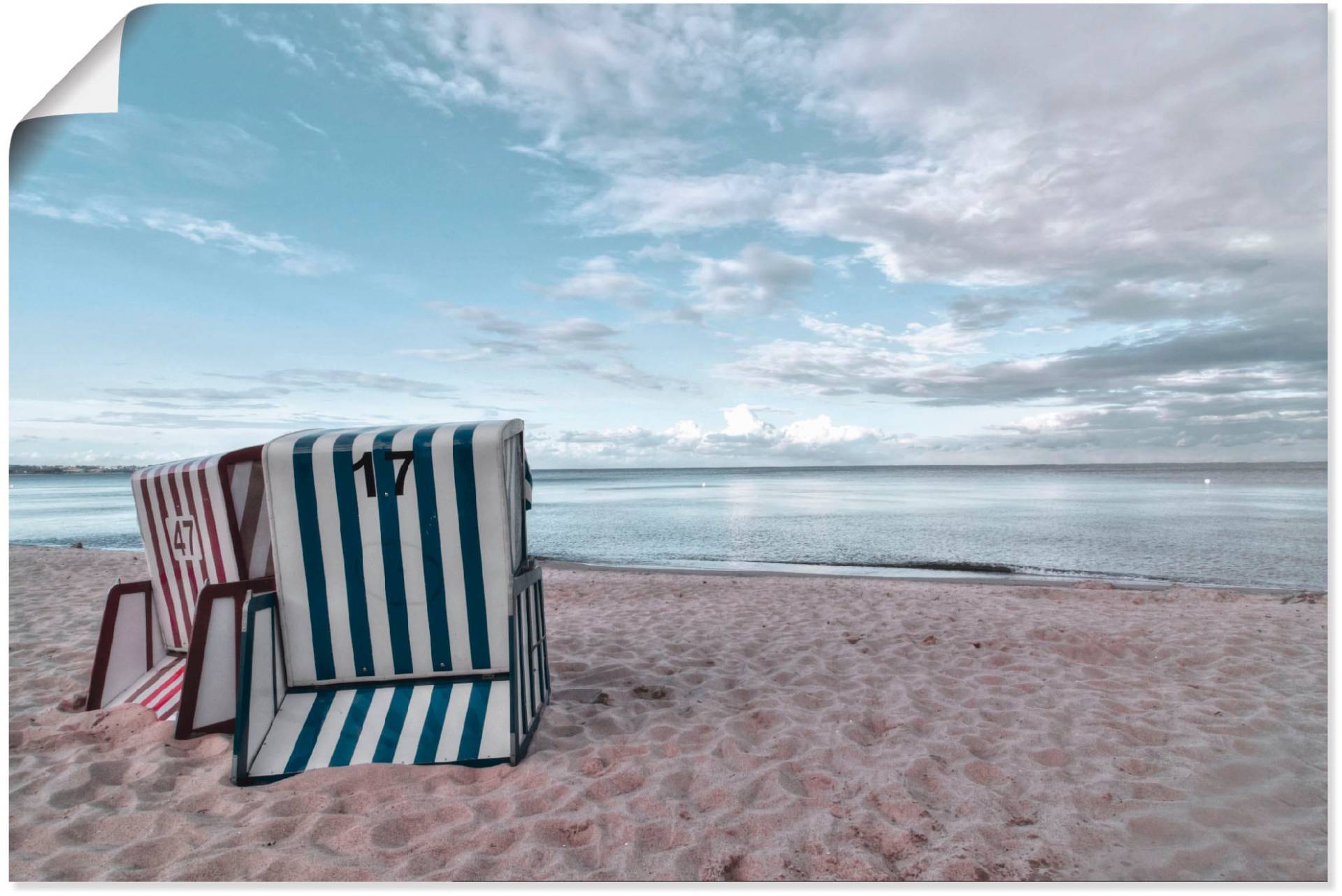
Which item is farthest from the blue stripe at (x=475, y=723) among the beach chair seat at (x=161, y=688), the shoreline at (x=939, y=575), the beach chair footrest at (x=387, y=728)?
the shoreline at (x=939, y=575)

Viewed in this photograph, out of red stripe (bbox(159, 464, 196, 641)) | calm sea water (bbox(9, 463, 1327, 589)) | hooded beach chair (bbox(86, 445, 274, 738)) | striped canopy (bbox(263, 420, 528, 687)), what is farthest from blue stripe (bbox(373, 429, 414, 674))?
calm sea water (bbox(9, 463, 1327, 589))

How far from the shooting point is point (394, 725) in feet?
10.5

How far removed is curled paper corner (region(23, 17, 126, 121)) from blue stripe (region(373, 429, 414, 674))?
63.7 inches

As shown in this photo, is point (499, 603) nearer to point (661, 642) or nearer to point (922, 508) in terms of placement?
point (661, 642)

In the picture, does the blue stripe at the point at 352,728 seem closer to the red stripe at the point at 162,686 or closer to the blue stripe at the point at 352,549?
the blue stripe at the point at 352,549

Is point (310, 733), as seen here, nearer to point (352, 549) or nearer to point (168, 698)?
point (352, 549)

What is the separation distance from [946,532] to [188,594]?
16247mm

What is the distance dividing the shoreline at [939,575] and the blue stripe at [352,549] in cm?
751

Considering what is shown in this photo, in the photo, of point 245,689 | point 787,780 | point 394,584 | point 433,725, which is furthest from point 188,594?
point 787,780

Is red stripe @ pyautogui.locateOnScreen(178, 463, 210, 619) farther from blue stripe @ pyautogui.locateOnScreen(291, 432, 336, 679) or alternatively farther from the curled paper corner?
the curled paper corner

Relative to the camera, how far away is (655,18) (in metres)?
3.38

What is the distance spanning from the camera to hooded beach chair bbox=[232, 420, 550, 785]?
3295 millimetres

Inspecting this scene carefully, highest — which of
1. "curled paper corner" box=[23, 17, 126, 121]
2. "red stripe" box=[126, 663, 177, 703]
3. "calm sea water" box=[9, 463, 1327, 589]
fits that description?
"curled paper corner" box=[23, 17, 126, 121]

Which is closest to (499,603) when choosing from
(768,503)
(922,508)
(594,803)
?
(594,803)
